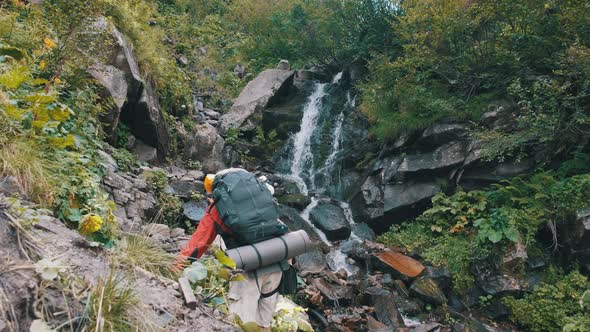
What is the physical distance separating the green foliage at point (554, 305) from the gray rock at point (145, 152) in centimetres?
798

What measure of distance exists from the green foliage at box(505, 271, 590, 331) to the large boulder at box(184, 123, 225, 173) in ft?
25.4

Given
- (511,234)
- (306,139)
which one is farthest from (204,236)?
(306,139)

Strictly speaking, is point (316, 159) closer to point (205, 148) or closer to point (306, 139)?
point (306, 139)

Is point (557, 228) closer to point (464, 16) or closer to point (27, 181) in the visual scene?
point (464, 16)

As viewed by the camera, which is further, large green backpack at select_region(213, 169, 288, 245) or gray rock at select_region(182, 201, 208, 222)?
gray rock at select_region(182, 201, 208, 222)

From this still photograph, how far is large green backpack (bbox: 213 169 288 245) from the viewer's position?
3.84 meters

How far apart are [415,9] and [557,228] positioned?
268 inches

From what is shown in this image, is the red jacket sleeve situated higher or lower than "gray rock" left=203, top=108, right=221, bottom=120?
higher

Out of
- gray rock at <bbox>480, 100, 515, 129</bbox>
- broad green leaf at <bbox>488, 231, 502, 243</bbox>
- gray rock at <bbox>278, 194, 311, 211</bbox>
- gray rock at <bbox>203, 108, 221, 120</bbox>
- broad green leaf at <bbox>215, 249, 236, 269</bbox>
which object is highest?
gray rock at <bbox>480, 100, 515, 129</bbox>

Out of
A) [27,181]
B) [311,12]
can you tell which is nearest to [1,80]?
[27,181]

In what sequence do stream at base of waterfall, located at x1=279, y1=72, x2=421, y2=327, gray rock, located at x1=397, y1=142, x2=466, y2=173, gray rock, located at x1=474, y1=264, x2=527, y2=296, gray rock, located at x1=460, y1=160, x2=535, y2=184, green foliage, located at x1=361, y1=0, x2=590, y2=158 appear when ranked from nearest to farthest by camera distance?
1. gray rock, located at x1=474, y1=264, x2=527, y2=296
2. green foliage, located at x1=361, y1=0, x2=590, y2=158
3. gray rock, located at x1=460, y1=160, x2=535, y2=184
4. gray rock, located at x1=397, y1=142, x2=466, y2=173
5. stream at base of waterfall, located at x1=279, y1=72, x2=421, y2=327

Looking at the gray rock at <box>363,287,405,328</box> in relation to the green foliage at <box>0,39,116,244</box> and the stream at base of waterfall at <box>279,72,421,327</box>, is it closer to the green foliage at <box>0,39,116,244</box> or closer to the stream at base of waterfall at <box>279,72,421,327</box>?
the stream at base of waterfall at <box>279,72,421,327</box>

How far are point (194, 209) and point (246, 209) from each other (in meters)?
4.62

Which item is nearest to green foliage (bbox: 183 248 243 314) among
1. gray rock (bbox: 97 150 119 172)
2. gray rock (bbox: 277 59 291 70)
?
gray rock (bbox: 97 150 119 172)
